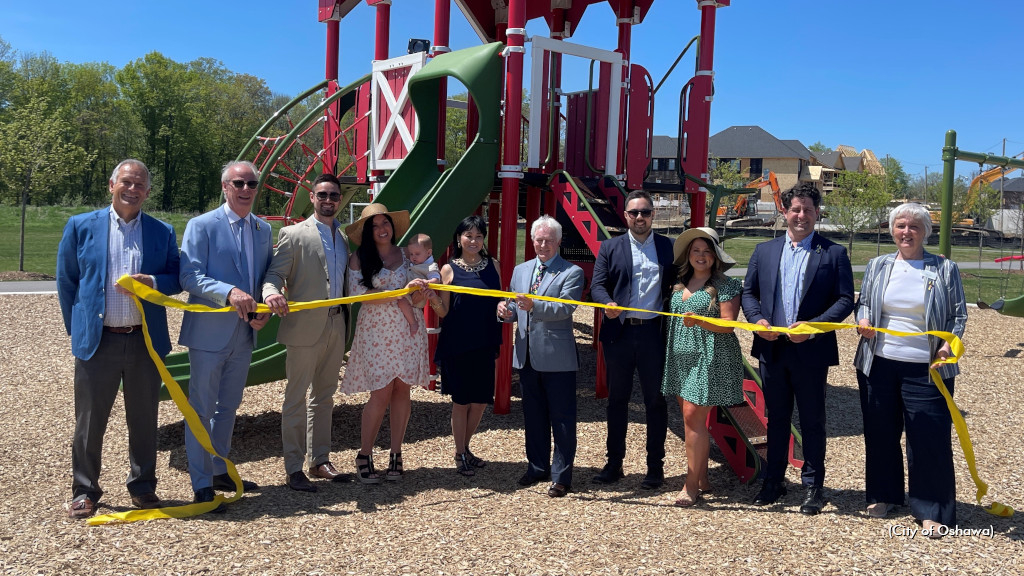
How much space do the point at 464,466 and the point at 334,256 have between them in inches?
66.4

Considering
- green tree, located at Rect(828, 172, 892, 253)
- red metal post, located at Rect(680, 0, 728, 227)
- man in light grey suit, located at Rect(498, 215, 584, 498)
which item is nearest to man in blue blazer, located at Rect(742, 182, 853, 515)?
man in light grey suit, located at Rect(498, 215, 584, 498)

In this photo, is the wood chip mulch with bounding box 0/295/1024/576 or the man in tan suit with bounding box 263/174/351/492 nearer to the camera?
the wood chip mulch with bounding box 0/295/1024/576

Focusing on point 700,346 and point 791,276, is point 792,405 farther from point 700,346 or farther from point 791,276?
point 791,276

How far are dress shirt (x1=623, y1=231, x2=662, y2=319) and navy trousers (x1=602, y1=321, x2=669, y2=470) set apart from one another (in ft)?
0.36

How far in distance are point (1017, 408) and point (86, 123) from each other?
59823 millimetres

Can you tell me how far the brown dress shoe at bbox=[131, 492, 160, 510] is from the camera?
4.27 metres

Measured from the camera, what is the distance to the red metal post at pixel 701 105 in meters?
7.49

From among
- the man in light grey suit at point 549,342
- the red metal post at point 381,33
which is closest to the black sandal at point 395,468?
the man in light grey suit at point 549,342

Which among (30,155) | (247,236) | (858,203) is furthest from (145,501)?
(858,203)

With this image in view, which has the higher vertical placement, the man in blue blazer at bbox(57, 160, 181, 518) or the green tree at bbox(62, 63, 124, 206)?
the green tree at bbox(62, 63, 124, 206)

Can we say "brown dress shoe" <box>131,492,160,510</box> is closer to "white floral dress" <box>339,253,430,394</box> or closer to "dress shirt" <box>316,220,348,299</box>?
"white floral dress" <box>339,253,430,394</box>

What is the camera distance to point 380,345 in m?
4.79

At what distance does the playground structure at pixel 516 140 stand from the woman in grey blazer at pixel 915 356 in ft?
3.31

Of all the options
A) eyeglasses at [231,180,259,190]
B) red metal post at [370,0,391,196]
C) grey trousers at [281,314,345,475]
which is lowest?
grey trousers at [281,314,345,475]
